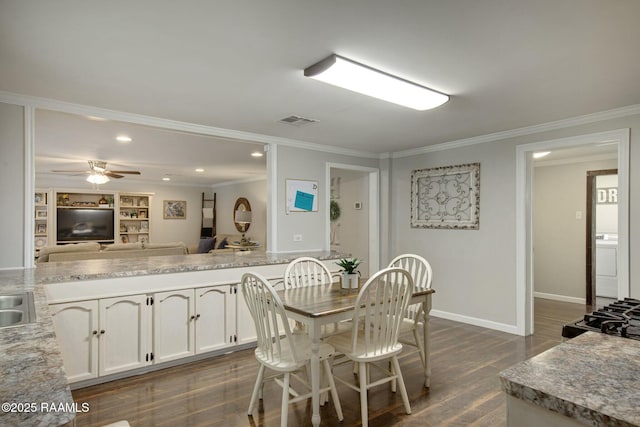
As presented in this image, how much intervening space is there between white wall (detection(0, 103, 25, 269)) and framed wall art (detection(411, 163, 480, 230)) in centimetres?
425

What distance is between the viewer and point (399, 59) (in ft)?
7.44

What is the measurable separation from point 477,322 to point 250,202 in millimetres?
5758

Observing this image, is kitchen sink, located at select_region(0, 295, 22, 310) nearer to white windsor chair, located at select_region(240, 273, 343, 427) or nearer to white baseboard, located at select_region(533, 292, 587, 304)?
white windsor chair, located at select_region(240, 273, 343, 427)

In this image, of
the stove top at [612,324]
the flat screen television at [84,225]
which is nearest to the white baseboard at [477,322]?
the stove top at [612,324]

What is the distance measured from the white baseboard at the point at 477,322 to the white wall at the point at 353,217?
1327 millimetres

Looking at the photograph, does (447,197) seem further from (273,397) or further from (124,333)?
(124,333)

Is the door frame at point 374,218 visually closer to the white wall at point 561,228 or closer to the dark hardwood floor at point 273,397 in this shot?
the dark hardwood floor at point 273,397

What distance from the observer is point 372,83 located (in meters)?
2.52

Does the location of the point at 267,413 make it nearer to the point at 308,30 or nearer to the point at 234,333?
the point at 234,333

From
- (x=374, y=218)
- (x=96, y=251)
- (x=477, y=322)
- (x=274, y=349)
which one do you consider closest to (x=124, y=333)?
(x=274, y=349)

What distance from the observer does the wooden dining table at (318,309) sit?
2.13 metres

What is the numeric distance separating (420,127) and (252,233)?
5551mm

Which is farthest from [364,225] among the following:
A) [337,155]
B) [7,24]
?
[7,24]

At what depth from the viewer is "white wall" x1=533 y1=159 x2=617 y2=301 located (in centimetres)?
559
